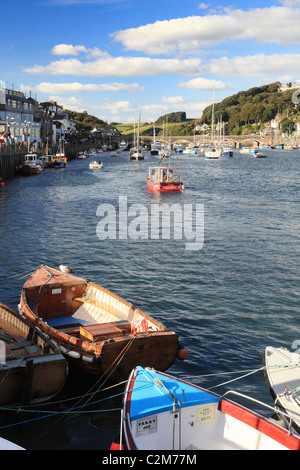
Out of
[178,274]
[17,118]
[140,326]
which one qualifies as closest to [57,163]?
[17,118]

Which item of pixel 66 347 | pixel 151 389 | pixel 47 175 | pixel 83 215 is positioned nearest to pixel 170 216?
pixel 83 215

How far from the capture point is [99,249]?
30.6 metres

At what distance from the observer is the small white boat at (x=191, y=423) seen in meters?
8.95

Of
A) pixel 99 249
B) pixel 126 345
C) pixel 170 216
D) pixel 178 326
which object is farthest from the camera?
pixel 170 216

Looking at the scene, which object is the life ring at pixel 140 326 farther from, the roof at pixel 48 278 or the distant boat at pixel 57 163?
the distant boat at pixel 57 163

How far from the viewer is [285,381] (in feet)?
39.6

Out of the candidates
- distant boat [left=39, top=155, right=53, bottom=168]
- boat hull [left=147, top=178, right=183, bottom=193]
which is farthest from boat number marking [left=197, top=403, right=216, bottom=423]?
distant boat [left=39, top=155, right=53, bottom=168]

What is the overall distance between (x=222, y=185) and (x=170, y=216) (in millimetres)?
29351

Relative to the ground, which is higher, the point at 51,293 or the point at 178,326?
the point at 51,293

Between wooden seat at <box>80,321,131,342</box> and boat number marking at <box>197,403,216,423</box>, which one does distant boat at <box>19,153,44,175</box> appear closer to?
wooden seat at <box>80,321,131,342</box>

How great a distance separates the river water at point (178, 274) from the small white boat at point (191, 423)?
2.95 m

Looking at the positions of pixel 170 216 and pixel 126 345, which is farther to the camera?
pixel 170 216

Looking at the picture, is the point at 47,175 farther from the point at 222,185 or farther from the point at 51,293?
the point at 51,293

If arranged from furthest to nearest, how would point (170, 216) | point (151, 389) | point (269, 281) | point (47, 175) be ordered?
point (47, 175), point (170, 216), point (269, 281), point (151, 389)
